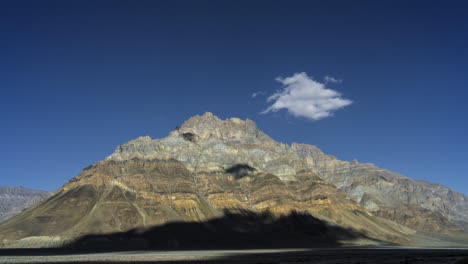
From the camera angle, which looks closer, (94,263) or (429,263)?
(429,263)

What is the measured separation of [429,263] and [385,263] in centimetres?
854

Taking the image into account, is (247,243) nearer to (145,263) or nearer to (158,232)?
(158,232)

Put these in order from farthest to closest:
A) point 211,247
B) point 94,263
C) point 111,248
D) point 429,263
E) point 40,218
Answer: point 40,218 → point 211,247 → point 111,248 → point 94,263 → point 429,263

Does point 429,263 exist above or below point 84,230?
below

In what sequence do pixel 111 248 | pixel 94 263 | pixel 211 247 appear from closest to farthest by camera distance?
1. pixel 94 263
2. pixel 111 248
3. pixel 211 247

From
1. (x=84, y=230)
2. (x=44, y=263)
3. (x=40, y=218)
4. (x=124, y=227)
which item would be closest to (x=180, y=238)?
(x=124, y=227)

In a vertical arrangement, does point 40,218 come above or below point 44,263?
above

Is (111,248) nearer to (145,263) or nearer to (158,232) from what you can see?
(158,232)

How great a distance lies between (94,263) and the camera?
87.1 meters

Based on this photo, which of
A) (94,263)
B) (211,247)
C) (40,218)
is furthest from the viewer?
(40,218)

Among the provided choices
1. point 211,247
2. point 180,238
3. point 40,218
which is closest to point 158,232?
point 180,238

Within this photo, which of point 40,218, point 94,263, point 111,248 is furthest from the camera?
point 40,218

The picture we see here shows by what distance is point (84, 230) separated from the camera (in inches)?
7343

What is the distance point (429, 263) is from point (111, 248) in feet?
423
